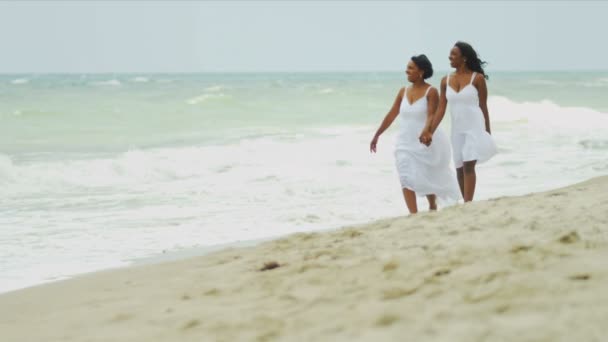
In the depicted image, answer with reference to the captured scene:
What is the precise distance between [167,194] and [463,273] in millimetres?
7568

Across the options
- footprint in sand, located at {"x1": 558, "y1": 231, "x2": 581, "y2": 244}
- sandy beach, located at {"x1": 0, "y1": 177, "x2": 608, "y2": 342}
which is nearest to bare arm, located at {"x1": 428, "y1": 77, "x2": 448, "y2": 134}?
sandy beach, located at {"x1": 0, "y1": 177, "x2": 608, "y2": 342}

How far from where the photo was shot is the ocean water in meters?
8.02

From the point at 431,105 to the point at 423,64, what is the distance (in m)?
0.34

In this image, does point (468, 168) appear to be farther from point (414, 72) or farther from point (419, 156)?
point (414, 72)

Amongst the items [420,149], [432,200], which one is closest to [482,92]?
[420,149]

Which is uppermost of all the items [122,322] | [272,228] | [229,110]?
[122,322]

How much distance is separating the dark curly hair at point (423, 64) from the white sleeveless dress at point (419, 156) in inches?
7.4

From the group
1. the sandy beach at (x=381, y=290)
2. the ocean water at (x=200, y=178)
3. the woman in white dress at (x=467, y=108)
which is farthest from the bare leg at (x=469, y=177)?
the ocean water at (x=200, y=178)

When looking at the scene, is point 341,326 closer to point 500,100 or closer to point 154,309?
point 154,309

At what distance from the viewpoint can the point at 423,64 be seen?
6.96 metres

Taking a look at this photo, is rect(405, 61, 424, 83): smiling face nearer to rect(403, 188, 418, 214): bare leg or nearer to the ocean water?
rect(403, 188, 418, 214): bare leg

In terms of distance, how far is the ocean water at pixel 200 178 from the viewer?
8.02 metres

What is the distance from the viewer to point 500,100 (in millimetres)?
30781

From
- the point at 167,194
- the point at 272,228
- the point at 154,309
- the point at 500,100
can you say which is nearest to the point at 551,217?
the point at 154,309
